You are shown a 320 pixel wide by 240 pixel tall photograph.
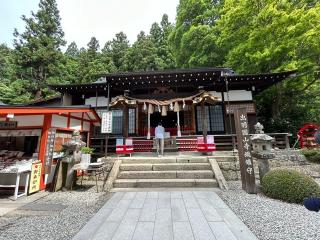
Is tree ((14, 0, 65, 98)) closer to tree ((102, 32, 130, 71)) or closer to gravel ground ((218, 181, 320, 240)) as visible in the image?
tree ((102, 32, 130, 71))

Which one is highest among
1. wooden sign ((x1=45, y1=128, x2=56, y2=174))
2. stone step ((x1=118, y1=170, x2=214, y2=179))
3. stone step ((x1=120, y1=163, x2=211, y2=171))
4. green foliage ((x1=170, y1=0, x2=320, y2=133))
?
green foliage ((x1=170, y1=0, x2=320, y2=133))

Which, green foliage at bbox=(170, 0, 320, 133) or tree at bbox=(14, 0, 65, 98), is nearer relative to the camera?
green foliage at bbox=(170, 0, 320, 133)

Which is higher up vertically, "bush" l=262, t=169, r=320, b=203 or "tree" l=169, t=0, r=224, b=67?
"tree" l=169, t=0, r=224, b=67

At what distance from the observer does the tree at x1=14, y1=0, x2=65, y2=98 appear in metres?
24.2

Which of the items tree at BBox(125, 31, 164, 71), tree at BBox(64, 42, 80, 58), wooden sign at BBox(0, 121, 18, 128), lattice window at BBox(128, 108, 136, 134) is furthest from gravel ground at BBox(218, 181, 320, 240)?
tree at BBox(64, 42, 80, 58)

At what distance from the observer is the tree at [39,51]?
2416 cm

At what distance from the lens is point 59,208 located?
508cm

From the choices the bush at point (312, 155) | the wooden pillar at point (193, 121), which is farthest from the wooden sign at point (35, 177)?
the bush at point (312, 155)

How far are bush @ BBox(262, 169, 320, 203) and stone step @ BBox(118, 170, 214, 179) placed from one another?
223 cm

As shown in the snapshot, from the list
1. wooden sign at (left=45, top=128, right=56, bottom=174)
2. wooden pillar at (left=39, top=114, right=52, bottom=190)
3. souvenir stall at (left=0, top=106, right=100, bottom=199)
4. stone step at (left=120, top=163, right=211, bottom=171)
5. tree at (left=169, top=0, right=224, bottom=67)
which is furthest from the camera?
tree at (left=169, top=0, right=224, bottom=67)

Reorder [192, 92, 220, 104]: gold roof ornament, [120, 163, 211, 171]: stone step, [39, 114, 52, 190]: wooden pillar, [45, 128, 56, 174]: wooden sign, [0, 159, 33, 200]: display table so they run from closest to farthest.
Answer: [0, 159, 33, 200]: display table → [39, 114, 52, 190]: wooden pillar → [45, 128, 56, 174]: wooden sign → [120, 163, 211, 171]: stone step → [192, 92, 220, 104]: gold roof ornament

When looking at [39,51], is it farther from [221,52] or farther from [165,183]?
[165,183]

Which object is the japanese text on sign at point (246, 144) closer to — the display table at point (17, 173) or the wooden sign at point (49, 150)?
the wooden sign at point (49, 150)

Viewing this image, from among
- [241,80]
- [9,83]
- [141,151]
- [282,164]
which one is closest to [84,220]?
[141,151]
